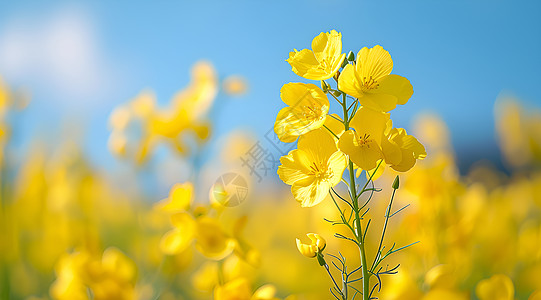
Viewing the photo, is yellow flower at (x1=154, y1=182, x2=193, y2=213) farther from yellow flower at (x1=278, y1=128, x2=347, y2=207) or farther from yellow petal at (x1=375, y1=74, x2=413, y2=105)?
yellow petal at (x1=375, y1=74, x2=413, y2=105)

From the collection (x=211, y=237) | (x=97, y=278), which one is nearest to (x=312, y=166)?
(x=211, y=237)

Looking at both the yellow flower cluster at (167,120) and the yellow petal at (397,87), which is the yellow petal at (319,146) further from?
the yellow flower cluster at (167,120)

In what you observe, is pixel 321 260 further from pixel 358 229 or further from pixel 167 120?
pixel 167 120

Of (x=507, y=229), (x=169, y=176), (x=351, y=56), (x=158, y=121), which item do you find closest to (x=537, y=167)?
(x=507, y=229)

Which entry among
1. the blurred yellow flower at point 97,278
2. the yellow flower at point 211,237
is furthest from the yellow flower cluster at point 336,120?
the blurred yellow flower at point 97,278

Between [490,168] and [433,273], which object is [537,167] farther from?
[433,273]

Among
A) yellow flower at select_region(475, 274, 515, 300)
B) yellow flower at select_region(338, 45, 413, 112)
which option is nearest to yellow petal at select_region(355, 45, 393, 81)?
yellow flower at select_region(338, 45, 413, 112)
